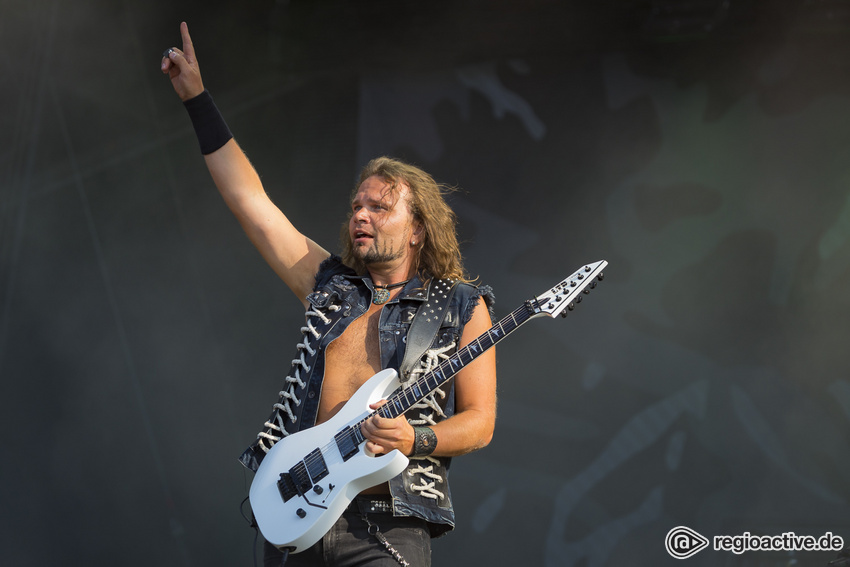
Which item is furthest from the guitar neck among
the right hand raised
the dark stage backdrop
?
the dark stage backdrop

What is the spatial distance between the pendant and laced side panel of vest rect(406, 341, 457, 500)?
266mm

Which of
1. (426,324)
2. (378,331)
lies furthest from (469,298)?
(378,331)

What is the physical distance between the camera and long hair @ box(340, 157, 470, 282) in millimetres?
2293

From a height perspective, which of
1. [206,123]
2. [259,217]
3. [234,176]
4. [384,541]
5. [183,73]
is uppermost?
[183,73]

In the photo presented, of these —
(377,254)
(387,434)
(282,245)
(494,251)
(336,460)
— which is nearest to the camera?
(387,434)

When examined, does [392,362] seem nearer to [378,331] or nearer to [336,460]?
[378,331]

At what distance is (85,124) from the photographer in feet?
Answer: 14.2

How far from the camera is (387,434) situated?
170cm

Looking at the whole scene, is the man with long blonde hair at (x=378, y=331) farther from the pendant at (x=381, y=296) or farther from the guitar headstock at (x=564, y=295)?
the guitar headstock at (x=564, y=295)

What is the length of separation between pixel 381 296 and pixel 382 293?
0.01 meters

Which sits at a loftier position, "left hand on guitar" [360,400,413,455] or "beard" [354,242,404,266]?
"beard" [354,242,404,266]

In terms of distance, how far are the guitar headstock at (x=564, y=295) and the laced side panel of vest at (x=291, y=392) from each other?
600 mm

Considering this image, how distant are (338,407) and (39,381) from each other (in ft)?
9.86

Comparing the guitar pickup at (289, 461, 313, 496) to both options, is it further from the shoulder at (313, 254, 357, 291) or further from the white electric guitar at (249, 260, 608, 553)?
the shoulder at (313, 254, 357, 291)
